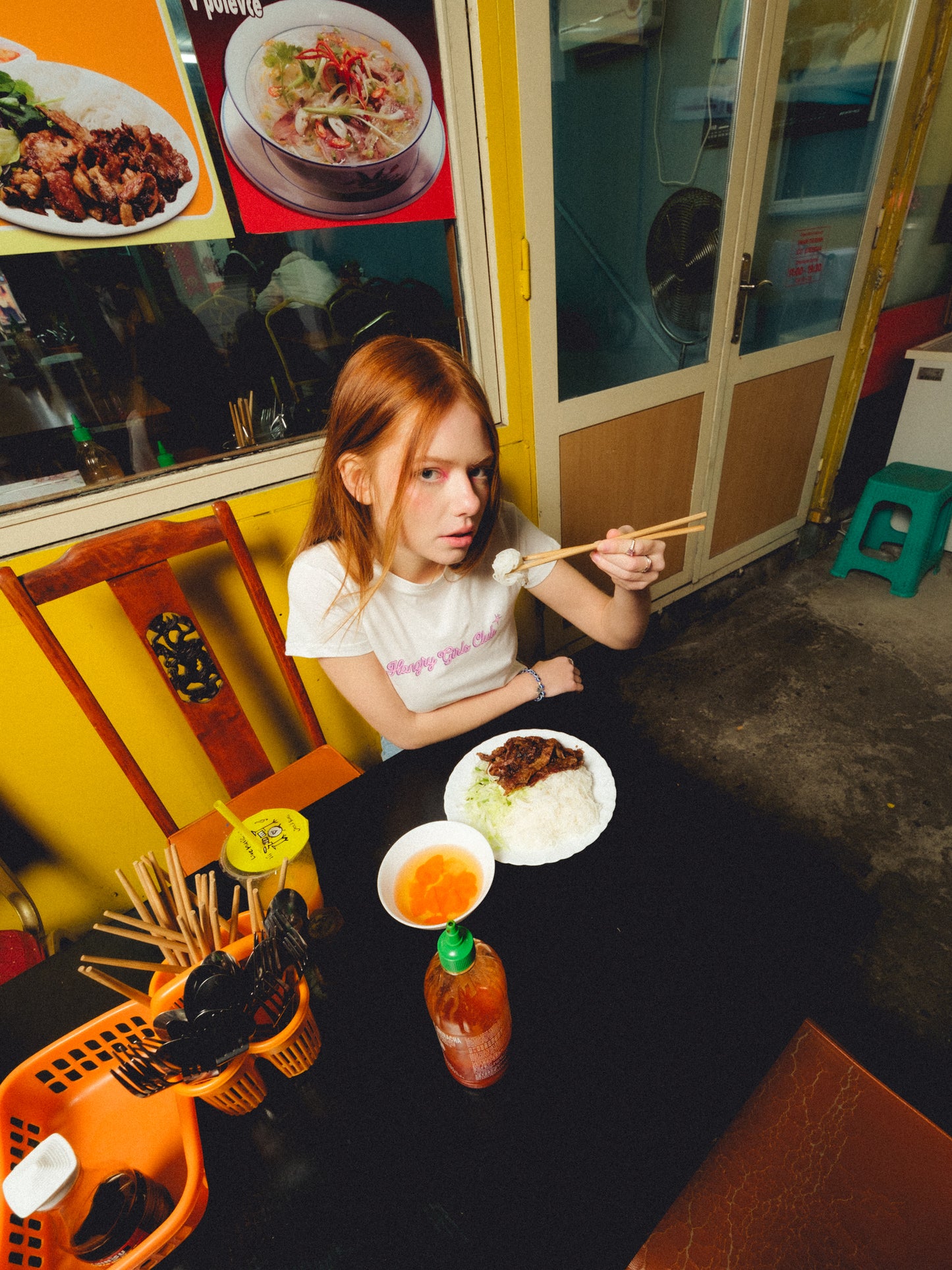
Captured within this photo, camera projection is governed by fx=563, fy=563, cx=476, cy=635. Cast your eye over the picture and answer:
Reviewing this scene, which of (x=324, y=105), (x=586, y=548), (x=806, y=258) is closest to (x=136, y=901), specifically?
(x=586, y=548)

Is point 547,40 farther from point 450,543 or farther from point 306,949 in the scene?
point 306,949

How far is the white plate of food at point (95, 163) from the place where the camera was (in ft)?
4.47

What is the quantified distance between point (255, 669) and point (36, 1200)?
1.70 meters

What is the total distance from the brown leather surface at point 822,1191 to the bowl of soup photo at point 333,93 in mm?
2629

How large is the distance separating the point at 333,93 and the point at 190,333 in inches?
32.6

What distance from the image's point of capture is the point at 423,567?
1.49 meters

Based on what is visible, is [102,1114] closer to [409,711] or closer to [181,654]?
[409,711]

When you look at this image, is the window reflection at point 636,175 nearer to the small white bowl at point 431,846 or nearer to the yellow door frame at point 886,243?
the yellow door frame at point 886,243

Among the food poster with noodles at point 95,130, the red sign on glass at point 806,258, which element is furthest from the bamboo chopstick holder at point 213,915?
the red sign on glass at point 806,258

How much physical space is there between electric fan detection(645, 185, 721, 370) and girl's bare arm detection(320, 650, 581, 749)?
2.33 metres

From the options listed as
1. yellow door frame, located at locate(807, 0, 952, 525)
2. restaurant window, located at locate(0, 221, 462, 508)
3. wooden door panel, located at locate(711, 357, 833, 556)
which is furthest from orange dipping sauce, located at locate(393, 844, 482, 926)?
yellow door frame, located at locate(807, 0, 952, 525)

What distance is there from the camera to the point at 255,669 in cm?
214

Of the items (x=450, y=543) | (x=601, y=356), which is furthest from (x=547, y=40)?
(x=450, y=543)

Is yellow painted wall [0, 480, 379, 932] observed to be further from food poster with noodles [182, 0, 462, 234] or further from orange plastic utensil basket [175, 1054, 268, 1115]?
orange plastic utensil basket [175, 1054, 268, 1115]
